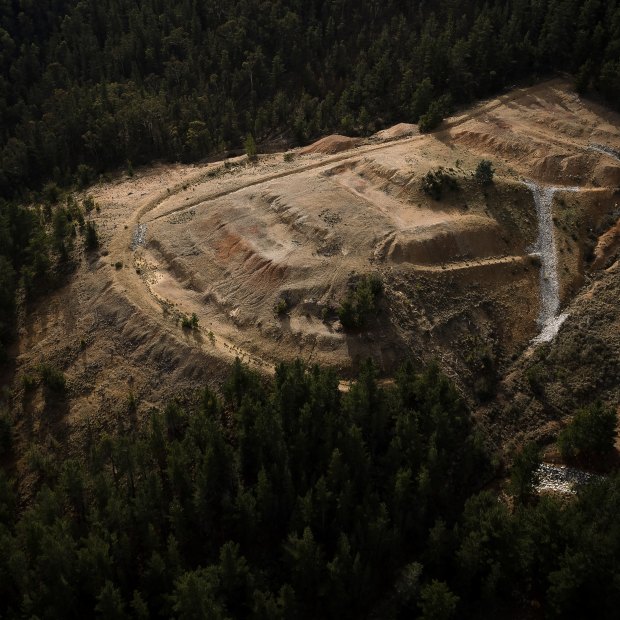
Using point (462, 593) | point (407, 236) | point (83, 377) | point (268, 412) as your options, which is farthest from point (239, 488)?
point (407, 236)

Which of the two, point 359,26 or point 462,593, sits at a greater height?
point 359,26

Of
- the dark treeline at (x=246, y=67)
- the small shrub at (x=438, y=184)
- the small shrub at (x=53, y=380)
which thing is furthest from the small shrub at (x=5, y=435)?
the dark treeline at (x=246, y=67)

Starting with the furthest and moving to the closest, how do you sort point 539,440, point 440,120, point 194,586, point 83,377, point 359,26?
point 359,26, point 440,120, point 83,377, point 539,440, point 194,586

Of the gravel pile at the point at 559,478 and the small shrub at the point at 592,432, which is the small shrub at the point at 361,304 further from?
the gravel pile at the point at 559,478

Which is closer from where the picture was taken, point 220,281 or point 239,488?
point 239,488

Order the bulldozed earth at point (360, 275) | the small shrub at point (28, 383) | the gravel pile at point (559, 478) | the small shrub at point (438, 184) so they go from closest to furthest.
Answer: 1. the gravel pile at point (559, 478)
2. the bulldozed earth at point (360, 275)
3. the small shrub at point (28, 383)
4. the small shrub at point (438, 184)

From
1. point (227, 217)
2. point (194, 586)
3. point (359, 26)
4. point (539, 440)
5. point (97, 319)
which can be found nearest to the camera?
point (194, 586)

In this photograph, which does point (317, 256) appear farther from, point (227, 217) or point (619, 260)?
point (619, 260)
